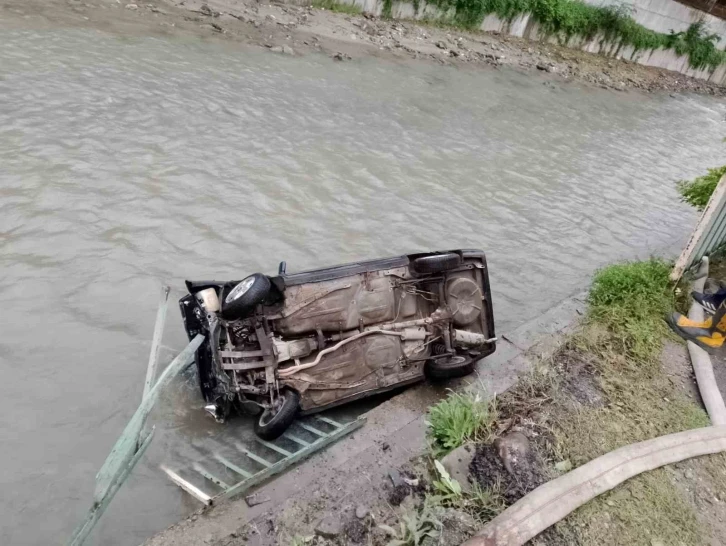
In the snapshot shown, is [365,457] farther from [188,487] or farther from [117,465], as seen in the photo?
[117,465]

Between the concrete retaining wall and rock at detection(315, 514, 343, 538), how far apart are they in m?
18.3

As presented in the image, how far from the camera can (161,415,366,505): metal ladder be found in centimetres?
417

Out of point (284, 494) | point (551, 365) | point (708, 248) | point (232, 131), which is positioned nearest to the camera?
point (284, 494)

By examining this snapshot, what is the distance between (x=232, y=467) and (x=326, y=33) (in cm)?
1402

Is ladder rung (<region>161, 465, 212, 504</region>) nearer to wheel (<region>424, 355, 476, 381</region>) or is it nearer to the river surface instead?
the river surface

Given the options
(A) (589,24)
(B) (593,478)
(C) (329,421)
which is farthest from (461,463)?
(A) (589,24)

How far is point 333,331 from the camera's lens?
499 cm

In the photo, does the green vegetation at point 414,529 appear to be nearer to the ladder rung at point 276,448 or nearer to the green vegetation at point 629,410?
the green vegetation at point 629,410

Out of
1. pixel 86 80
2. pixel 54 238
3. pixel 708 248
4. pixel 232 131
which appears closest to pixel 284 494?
pixel 54 238

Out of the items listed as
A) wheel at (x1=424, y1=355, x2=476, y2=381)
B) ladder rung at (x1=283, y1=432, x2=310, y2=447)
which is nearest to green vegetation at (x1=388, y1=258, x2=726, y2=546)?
wheel at (x1=424, y1=355, x2=476, y2=381)

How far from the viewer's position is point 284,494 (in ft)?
12.6

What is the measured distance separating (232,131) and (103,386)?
5.76 m

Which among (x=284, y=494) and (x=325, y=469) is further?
(x=325, y=469)

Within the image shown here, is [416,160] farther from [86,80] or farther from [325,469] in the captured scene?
[325,469]
